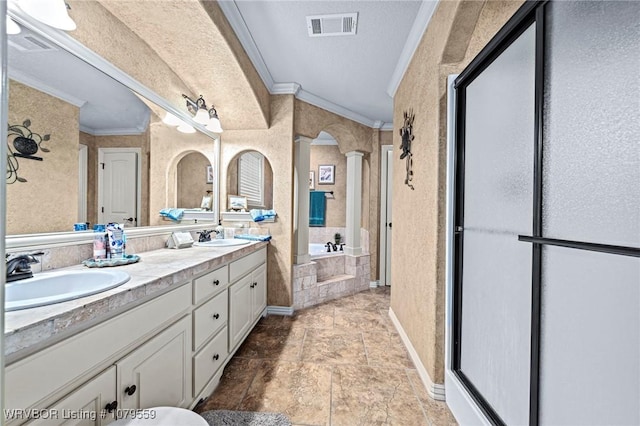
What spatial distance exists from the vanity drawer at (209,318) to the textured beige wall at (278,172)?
113 centimetres

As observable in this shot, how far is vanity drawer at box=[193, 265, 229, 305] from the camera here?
1443 mm

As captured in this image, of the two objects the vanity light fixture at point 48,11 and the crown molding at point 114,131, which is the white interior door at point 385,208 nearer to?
the crown molding at point 114,131

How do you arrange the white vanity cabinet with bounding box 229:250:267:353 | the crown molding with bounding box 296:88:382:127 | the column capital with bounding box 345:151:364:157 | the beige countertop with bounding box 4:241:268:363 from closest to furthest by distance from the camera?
the beige countertop with bounding box 4:241:268:363 → the white vanity cabinet with bounding box 229:250:267:353 → the crown molding with bounding box 296:88:382:127 → the column capital with bounding box 345:151:364:157

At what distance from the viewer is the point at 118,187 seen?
1634 millimetres

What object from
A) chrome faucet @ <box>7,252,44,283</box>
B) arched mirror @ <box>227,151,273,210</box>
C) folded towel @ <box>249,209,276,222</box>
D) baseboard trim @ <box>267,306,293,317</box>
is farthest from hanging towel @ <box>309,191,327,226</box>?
chrome faucet @ <box>7,252,44,283</box>

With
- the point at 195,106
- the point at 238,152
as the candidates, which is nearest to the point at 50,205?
the point at 195,106

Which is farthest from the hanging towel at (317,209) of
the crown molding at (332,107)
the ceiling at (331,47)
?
the ceiling at (331,47)

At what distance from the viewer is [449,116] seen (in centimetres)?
159

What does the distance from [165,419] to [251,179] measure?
10.1ft

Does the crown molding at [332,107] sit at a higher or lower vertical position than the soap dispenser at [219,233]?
higher

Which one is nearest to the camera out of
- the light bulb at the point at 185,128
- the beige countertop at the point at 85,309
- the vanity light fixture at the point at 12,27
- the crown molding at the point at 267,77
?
the beige countertop at the point at 85,309

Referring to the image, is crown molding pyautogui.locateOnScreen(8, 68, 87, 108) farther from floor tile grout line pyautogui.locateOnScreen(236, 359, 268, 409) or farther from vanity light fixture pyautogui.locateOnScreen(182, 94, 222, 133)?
floor tile grout line pyautogui.locateOnScreen(236, 359, 268, 409)

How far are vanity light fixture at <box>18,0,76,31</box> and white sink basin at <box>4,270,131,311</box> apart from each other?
1.12 meters

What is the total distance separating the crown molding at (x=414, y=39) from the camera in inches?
68.1
